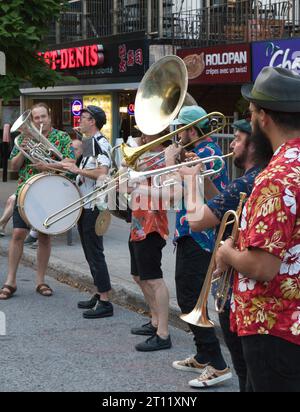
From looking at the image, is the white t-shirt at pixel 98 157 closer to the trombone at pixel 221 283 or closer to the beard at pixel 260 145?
the trombone at pixel 221 283

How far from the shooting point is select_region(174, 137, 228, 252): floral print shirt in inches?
180

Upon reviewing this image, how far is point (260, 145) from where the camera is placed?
120 inches

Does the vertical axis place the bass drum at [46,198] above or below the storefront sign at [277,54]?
below

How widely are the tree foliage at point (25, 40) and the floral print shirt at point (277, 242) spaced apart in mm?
8243

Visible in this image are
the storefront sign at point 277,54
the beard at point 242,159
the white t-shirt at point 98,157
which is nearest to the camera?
the beard at point 242,159

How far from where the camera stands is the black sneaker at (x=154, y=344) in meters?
5.43

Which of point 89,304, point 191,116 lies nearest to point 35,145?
point 89,304

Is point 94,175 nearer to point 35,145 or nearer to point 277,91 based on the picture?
point 35,145

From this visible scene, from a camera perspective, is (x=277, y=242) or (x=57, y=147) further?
(x=57, y=147)

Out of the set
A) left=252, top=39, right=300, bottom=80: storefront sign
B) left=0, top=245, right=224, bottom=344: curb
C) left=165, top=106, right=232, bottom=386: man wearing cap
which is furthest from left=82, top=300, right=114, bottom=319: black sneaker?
left=252, top=39, right=300, bottom=80: storefront sign

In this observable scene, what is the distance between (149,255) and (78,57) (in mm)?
10894

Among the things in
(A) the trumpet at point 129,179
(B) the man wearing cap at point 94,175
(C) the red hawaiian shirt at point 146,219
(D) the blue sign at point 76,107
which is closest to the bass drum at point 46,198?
(A) the trumpet at point 129,179
